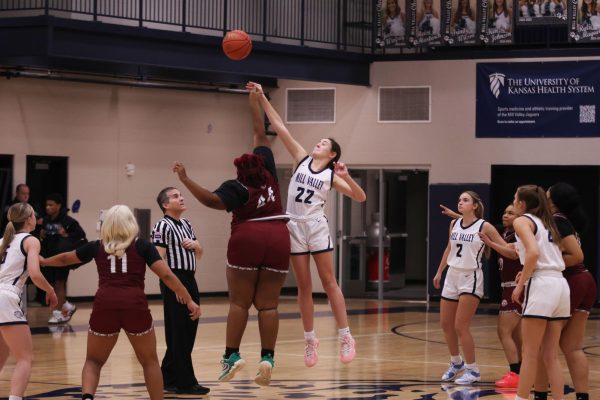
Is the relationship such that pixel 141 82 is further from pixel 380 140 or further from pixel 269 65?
pixel 380 140

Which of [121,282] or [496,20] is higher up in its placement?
[496,20]

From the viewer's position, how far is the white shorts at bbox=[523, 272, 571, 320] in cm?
852

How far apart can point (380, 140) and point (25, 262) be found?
14.1 m

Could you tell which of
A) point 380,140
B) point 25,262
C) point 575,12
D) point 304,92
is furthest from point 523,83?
point 25,262

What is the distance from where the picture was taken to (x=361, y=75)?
22.1m

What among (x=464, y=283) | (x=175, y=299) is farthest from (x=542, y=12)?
(x=175, y=299)

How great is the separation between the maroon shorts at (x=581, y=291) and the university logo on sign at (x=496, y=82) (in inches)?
504

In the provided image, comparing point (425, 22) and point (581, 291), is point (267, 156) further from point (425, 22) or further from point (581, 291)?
point (425, 22)

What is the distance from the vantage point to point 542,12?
2081 cm

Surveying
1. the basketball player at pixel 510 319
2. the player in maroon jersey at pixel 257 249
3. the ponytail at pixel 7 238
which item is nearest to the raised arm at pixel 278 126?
the player in maroon jersey at pixel 257 249

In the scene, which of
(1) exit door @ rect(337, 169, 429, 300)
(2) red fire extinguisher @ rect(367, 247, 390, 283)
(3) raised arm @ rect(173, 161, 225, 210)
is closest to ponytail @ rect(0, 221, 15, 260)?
(3) raised arm @ rect(173, 161, 225, 210)

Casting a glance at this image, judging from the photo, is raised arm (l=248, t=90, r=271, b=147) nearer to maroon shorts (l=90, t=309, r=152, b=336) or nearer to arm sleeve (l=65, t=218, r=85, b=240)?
maroon shorts (l=90, t=309, r=152, b=336)

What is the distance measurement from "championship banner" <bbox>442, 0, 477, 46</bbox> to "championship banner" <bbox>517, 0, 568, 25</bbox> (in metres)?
0.88

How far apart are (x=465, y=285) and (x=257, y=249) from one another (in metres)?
3.49
